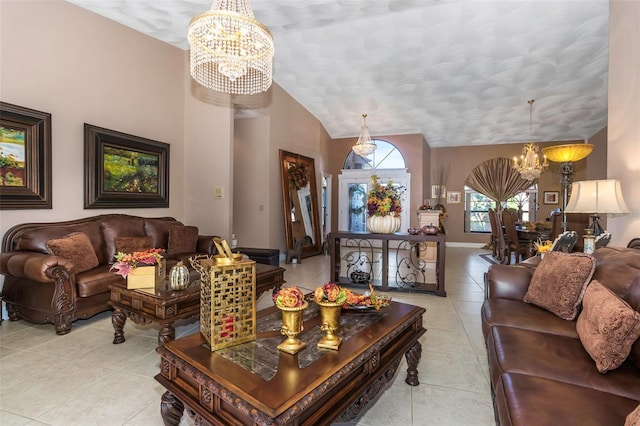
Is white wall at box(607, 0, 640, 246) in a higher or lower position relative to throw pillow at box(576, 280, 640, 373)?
higher

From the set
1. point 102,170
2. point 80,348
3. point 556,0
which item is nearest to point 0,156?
point 102,170

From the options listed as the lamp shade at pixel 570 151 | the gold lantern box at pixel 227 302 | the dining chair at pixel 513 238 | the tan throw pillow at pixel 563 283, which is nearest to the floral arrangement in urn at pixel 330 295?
the gold lantern box at pixel 227 302

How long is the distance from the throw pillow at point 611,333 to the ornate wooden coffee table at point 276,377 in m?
0.89

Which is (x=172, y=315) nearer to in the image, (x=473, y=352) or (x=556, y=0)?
(x=473, y=352)

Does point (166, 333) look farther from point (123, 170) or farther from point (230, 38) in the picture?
point (123, 170)

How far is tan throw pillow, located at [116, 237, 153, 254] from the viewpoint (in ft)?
12.4

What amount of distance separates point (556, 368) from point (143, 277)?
2.72 metres

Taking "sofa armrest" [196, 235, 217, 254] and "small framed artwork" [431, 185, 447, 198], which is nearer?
"sofa armrest" [196, 235, 217, 254]

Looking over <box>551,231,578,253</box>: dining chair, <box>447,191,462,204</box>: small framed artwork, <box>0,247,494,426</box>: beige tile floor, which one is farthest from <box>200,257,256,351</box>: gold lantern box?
<box>447,191,462,204</box>: small framed artwork

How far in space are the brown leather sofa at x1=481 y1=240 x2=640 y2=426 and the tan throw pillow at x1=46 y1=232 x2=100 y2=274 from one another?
138 inches

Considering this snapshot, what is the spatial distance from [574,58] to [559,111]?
2.21 metres

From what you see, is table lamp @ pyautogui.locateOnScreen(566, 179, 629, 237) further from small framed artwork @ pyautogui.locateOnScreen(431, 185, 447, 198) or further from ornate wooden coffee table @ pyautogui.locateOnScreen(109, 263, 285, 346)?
small framed artwork @ pyautogui.locateOnScreen(431, 185, 447, 198)

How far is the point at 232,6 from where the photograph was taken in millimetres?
2697

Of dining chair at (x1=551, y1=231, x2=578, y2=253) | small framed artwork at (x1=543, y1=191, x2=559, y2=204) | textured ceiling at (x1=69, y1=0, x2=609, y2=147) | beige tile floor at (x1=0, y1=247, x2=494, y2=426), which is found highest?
textured ceiling at (x1=69, y1=0, x2=609, y2=147)
